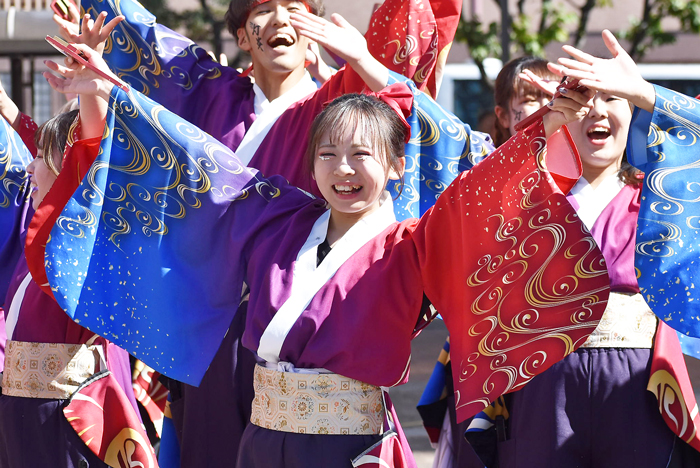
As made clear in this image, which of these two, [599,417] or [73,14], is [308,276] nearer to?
[599,417]

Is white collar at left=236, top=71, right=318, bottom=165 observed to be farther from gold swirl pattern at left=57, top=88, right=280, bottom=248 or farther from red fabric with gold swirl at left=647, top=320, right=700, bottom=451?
red fabric with gold swirl at left=647, top=320, right=700, bottom=451

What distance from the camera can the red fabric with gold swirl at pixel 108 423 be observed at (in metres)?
2.38

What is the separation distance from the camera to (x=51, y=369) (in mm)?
2445

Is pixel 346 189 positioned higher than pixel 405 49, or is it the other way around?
pixel 405 49

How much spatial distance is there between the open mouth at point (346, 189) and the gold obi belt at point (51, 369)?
0.96m

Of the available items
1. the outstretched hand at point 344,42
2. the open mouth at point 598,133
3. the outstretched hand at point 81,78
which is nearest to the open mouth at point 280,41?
the outstretched hand at point 344,42

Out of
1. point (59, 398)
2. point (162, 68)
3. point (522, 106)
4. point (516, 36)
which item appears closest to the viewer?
point (59, 398)

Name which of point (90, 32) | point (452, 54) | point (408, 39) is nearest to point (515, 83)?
point (408, 39)

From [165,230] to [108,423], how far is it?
0.64m

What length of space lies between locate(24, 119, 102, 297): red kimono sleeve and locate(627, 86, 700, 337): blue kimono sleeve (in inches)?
50.8

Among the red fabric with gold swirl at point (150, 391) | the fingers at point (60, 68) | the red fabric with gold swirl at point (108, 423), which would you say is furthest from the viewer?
the red fabric with gold swirl at point (150, 391)

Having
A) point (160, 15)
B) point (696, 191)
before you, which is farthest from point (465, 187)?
point (160, 15)

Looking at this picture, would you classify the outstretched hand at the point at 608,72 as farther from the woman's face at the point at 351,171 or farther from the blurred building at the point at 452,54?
the blurred building at the point at 452,54

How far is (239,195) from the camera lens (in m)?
2.13
